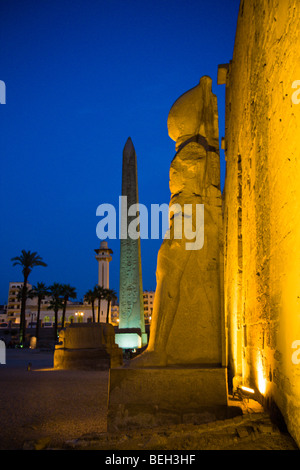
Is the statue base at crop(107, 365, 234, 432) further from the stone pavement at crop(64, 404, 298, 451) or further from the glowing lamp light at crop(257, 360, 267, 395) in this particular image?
the glowing lamp light at crop(257, 360, 267, 395)

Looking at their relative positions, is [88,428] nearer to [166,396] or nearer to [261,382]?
[166,396]

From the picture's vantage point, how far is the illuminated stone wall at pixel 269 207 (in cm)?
289

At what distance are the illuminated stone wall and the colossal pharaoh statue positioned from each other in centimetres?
55

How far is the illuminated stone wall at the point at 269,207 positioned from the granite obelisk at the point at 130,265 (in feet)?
43.0

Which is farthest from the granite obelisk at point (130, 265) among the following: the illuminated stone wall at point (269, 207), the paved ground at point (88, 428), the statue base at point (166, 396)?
the statue base at point (166, 396)

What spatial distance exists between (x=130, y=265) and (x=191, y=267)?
15773 millimetres

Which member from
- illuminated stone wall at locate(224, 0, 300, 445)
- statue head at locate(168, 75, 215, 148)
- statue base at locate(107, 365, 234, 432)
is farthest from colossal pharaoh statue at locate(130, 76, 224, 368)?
illuminated stone wall at locate(224, 0, 300, 445)

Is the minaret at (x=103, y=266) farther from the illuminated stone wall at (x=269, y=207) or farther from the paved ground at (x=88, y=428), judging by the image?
the illuminated stone wall at (x=269, y=207)

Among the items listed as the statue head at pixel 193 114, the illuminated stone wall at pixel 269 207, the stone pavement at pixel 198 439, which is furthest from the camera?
the statue head at pixel 193 114

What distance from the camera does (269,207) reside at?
12.9 ft

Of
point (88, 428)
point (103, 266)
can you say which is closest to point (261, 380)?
point (88, 428)

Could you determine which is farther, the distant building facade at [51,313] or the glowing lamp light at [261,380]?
the distant building facade at [51,313]

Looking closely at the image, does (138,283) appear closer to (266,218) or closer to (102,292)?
(266,218)

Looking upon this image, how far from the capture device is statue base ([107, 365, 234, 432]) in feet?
11.2
